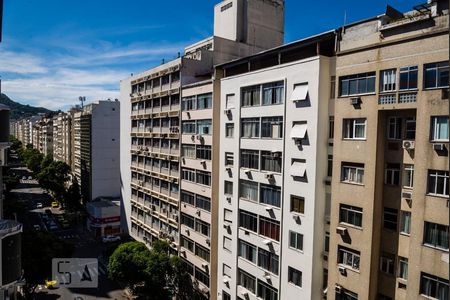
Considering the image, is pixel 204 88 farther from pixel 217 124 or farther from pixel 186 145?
pixel 186 145

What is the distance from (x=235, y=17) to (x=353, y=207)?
2363 centimetres

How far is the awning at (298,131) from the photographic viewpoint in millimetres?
18500

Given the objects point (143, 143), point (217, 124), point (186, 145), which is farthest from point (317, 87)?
point (143, 143)

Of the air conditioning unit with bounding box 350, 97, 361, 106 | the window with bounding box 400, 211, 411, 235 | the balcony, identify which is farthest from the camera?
the air conditioning unit with bounding box 350, 97, 361, 106

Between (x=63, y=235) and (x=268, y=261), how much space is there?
45.2 m

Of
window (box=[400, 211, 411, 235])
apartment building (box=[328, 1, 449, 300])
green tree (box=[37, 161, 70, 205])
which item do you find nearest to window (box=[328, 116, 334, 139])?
apartment building (box=[328, 1, 449, 300])

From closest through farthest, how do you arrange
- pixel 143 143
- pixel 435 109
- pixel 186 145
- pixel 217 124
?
pixel 435 109 → pixel 217 124 → pixel 186 145 → pixel 143 143

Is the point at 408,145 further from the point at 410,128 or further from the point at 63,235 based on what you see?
the point at 63,235

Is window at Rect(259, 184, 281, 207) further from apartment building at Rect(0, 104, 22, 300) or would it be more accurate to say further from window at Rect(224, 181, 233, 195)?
apartment building at Rect(0, 104, 22, 300)

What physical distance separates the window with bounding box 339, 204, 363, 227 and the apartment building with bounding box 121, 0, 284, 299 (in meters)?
12.2

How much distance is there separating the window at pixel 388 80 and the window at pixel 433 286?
7.88m

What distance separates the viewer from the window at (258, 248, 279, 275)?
21094 mm

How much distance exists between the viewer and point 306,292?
61.3 feet

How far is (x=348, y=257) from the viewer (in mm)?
16641
